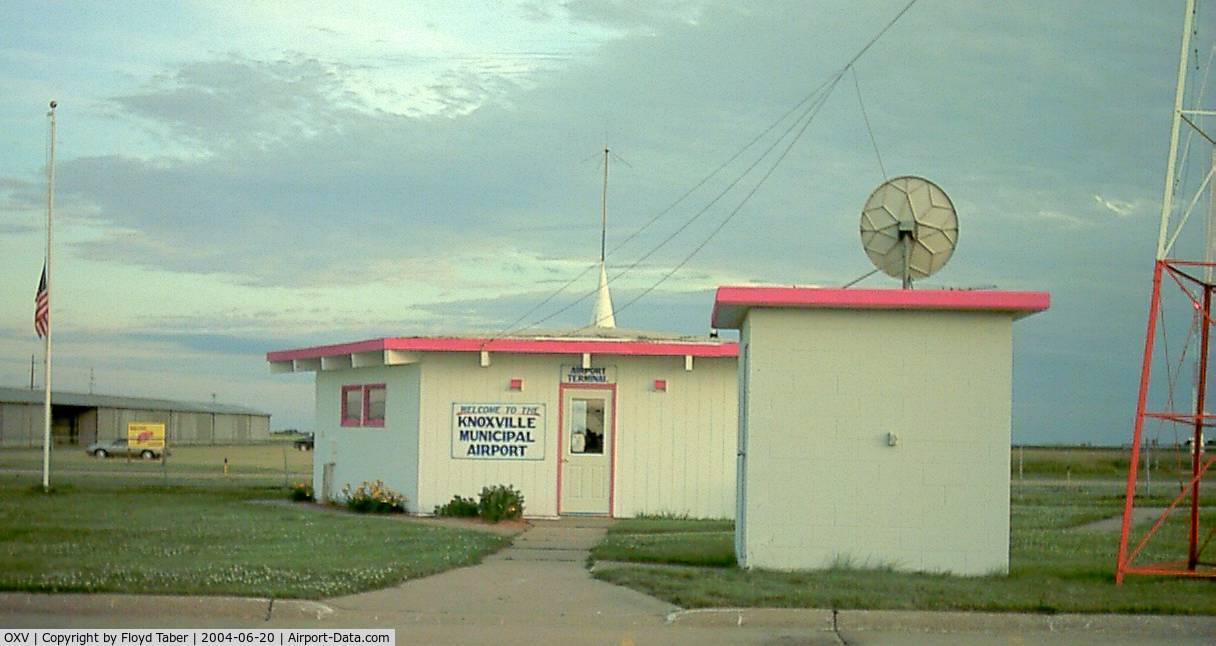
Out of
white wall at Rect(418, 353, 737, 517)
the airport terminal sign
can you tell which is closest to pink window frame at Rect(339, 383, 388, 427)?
white wall at Rect(418, 353, 737, 517)

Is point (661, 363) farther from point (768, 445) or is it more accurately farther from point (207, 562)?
point (207, 562)

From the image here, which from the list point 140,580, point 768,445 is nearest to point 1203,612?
point 768,445

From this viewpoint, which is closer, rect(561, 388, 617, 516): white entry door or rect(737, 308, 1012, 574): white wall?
rect(737, 308, 1012, 574): white wall

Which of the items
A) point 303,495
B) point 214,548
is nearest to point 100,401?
point 303,495

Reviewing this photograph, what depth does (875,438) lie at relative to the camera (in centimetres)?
1419

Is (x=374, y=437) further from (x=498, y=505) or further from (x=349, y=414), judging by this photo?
(x=498, y=505)

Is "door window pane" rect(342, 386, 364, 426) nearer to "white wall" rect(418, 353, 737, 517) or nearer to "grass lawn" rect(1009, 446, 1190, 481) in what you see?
"white wall" rect(418, 353, 737, 517)

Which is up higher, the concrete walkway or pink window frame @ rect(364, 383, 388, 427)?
pink window frame @ rect(364, 383, 388, 427)

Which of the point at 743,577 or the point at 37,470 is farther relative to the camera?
the point at 37,470

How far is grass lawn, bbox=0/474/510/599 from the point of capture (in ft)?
40.3

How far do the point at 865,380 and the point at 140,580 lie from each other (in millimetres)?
7384

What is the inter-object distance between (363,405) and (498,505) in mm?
4363

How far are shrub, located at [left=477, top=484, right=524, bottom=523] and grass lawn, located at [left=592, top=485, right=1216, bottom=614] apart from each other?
401 centimetres

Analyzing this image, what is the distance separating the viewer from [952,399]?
14.1 m
